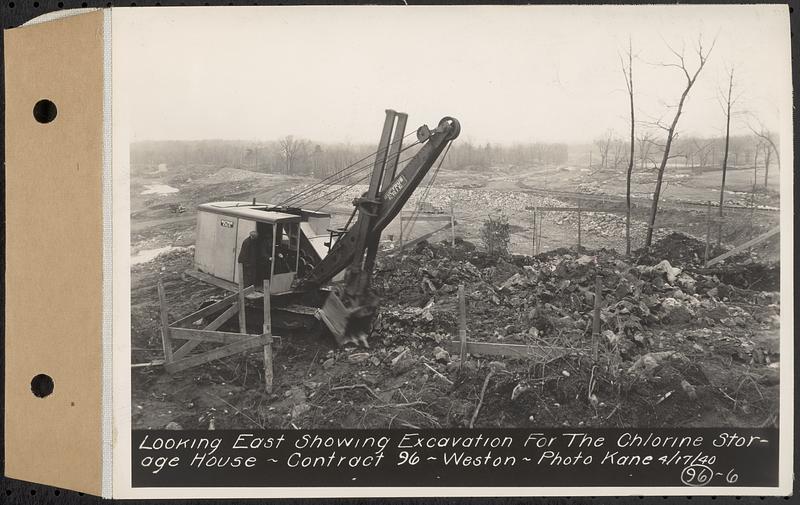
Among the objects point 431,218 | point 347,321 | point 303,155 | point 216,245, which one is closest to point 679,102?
point 431,218

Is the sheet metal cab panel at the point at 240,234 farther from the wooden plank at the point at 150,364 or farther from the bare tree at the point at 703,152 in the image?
the bare tree at the point at 703,152

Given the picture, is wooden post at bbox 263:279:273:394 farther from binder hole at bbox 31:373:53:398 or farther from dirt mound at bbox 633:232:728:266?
dirt mound at bbox 633:232:728:266

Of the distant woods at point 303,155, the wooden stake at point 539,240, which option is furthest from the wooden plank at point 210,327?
the wooden stake at point 539,240

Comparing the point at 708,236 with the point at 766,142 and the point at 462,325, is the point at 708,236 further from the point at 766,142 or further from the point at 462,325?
the point at 462,325

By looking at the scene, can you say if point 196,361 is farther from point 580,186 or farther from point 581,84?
point 581,84
